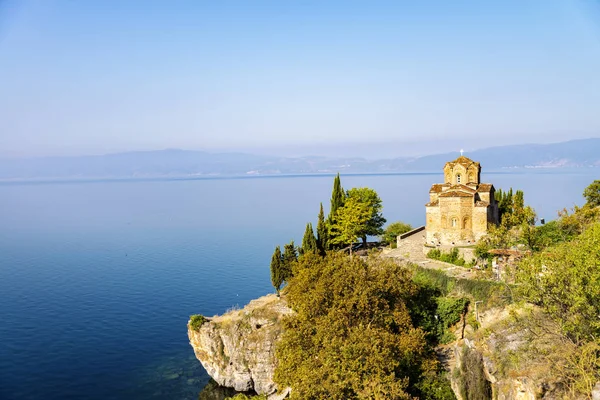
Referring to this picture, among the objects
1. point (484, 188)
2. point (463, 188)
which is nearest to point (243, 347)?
point (463, 188)

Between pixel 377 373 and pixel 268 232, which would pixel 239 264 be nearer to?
pixel 268 232

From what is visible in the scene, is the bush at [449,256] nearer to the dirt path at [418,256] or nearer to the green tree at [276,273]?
the dirt path at [418,256]

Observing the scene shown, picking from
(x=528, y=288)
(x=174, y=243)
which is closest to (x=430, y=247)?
(x=528, y=288)

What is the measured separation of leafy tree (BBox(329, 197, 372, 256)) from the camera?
1794 inches

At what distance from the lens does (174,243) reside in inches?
3514

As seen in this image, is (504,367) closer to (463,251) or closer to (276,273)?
(463,251)

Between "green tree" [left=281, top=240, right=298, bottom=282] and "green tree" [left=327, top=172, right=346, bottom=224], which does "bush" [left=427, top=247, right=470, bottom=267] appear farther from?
"green tree" [left=281, top=240, right=298, bottom=282]

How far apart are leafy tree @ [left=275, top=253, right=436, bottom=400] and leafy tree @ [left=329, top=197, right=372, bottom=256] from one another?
13055 millimetres

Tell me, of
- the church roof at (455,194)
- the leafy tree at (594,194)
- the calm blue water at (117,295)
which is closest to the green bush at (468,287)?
the church roof at (455,194)

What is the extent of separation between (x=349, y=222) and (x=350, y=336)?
22.5 meters

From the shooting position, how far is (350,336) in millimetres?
23656

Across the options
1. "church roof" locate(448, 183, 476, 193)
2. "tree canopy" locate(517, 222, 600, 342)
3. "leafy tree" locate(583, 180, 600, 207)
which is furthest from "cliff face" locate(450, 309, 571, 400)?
"leafy tree" locate(583, 180, 600, 207)

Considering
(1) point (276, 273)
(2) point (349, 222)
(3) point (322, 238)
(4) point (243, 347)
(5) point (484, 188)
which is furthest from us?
(3) point (322, 238)

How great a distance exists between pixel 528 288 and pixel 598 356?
12.6 feet
